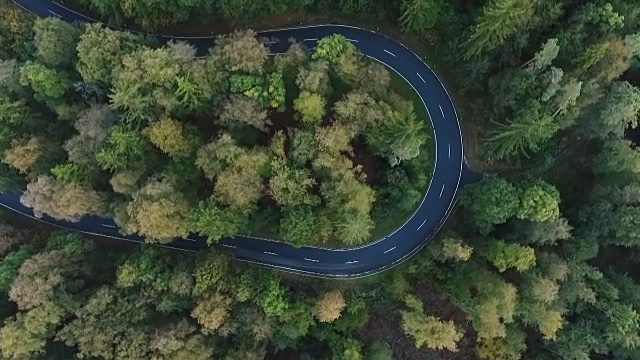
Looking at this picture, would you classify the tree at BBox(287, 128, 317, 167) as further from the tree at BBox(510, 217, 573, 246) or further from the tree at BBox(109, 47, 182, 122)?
the tree at BBox(510, 217, 573, 246)

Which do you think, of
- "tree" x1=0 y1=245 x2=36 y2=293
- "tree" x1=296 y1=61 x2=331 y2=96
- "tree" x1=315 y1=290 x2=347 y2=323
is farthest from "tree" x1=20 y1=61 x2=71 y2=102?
"tree" x1=315 y1=290 x2=347 y2=323

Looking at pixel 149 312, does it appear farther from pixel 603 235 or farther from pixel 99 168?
pixel 603 235

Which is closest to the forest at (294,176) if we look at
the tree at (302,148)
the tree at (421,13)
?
the tree at (302,148)

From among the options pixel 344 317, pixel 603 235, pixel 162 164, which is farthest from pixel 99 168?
pixel 603 235

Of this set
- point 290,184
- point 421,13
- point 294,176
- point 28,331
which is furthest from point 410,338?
point 28,331

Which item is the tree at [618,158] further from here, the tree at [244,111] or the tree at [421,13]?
the tree at [244,111]

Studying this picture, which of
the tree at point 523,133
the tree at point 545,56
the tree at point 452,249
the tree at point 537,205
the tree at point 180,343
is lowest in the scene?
the tree at point 180,343

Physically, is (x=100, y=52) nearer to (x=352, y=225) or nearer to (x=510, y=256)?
(x=352, y=225)
